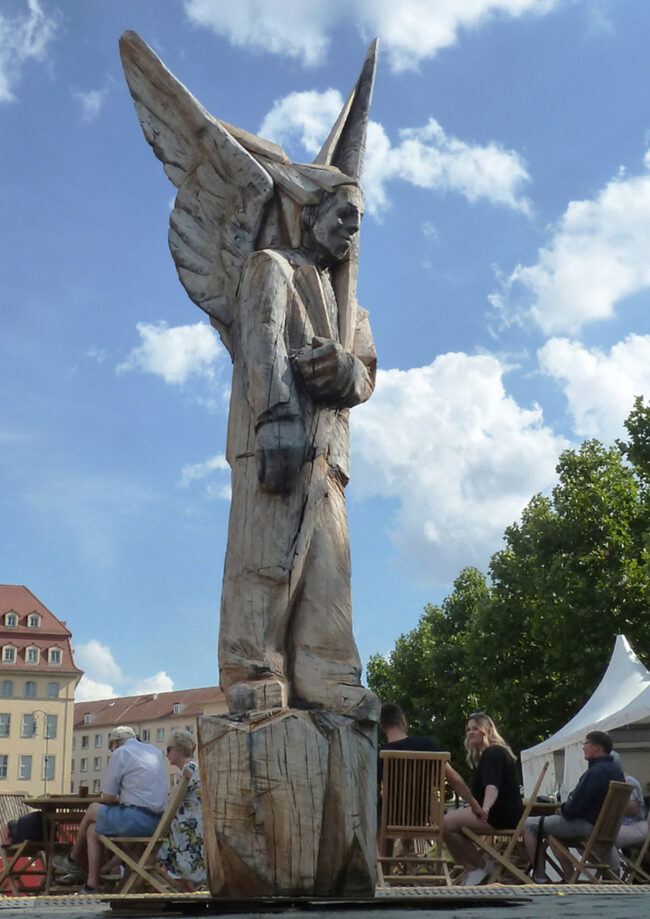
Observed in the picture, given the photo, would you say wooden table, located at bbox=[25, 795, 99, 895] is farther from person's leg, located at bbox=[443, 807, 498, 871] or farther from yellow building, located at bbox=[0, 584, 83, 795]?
yellow building, located at bbox=[0, 584, 83, 795]

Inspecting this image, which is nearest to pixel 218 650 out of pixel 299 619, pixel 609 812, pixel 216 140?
pixel 299 619

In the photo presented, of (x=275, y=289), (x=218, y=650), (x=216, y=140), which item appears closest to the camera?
(x=218, y=650)

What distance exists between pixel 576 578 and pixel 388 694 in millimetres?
17816

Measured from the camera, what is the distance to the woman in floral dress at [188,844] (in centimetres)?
650

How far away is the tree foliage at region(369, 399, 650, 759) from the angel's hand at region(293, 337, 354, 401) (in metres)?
22.3

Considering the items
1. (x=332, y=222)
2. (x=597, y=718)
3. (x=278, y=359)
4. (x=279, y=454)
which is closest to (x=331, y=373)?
(x=278, y=359)

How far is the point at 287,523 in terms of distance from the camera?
420 cm

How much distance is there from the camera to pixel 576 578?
27250mm

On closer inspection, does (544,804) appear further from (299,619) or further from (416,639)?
(416,639)

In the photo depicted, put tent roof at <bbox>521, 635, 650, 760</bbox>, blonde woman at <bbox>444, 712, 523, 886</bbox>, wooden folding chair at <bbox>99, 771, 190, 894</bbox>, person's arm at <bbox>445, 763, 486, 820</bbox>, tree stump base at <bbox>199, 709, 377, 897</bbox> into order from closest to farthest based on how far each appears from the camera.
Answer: tree stump base at <bbox>199, 709, 377, 897</bbox>
wooden folding chair at <bbox>99, 771, 190, 894</bbox>
person's arm at <bbox>445, 763, 486, 820</bbox>
blonde woman at <bbox>444, 712, 523, 886</bbox>
tent roof at <bbox>521, 635, 650, 760</bbox>

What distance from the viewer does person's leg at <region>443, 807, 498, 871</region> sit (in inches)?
283

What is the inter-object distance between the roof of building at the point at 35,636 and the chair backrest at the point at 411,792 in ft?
232

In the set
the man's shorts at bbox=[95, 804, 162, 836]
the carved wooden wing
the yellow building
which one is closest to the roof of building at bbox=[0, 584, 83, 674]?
the yellow building

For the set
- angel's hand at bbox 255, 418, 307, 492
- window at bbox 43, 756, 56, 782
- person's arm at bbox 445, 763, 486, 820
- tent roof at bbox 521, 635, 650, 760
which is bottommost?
window at bbox 43, 756, 56, 782
